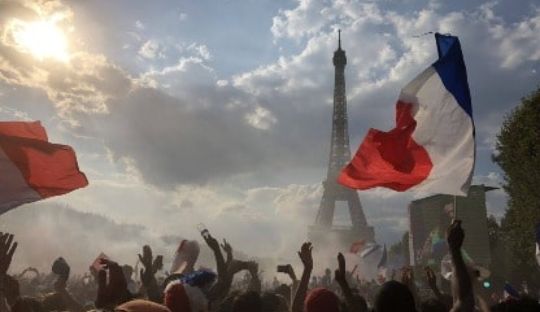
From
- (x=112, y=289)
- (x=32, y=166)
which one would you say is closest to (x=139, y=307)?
(x=112, y=289)

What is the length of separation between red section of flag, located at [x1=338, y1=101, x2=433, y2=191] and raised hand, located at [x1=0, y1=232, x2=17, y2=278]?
502 cm

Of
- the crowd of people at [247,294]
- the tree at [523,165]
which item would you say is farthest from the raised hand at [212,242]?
the tree at [523,165]

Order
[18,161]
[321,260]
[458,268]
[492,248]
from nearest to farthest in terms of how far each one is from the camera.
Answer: [458,268]
[18,161]
[492,248]
[321,260]

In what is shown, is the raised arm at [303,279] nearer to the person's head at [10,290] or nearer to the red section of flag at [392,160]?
the red section of flag at [392,160]

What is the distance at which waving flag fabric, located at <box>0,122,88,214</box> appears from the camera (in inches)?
323

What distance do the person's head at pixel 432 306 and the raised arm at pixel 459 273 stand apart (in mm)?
1125

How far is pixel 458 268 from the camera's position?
4020 millimetres

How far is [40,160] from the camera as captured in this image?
8734 mm

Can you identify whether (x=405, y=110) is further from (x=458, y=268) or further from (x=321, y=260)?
(x=321, y=260)

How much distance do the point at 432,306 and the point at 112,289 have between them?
3184mm

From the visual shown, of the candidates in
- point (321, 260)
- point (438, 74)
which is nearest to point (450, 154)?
point (438, 74)

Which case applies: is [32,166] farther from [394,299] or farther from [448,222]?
[448,222]

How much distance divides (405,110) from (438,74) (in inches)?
29.0

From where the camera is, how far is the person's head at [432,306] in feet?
16.5
